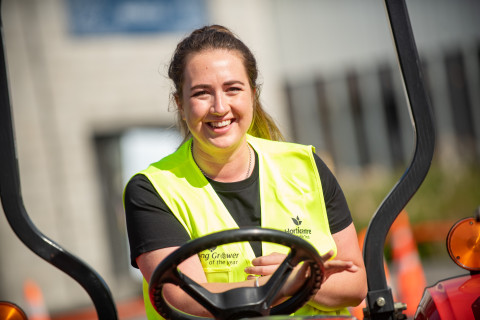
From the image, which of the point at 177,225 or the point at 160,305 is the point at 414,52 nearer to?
the point at 177,225

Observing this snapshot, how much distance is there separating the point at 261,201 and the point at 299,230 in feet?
0.54

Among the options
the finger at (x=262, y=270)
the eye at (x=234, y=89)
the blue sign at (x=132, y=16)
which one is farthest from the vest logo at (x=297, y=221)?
the blue sign at (x=132, y=16)

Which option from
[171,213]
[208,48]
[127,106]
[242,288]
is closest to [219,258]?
[171,213]

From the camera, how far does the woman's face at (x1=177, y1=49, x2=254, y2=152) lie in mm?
2299

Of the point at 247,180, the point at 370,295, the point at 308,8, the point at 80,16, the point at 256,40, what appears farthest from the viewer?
the point at 308,8

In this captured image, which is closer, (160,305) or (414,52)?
(160,305)

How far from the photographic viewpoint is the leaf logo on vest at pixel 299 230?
2.32 m

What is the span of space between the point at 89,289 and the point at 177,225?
34cm

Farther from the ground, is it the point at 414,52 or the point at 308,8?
the point at 308,8

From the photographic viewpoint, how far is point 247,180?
245 cm

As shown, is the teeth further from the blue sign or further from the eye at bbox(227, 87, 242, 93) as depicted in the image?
the blue sign

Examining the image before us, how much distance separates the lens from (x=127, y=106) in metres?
12.0

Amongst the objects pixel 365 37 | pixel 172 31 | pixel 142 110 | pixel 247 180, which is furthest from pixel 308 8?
pixel 247 180

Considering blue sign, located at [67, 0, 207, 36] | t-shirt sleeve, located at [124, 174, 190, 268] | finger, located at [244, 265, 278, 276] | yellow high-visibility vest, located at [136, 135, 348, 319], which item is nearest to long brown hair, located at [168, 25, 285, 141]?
yellow high-visibility vest, located at [136, 135, 348, 319]
